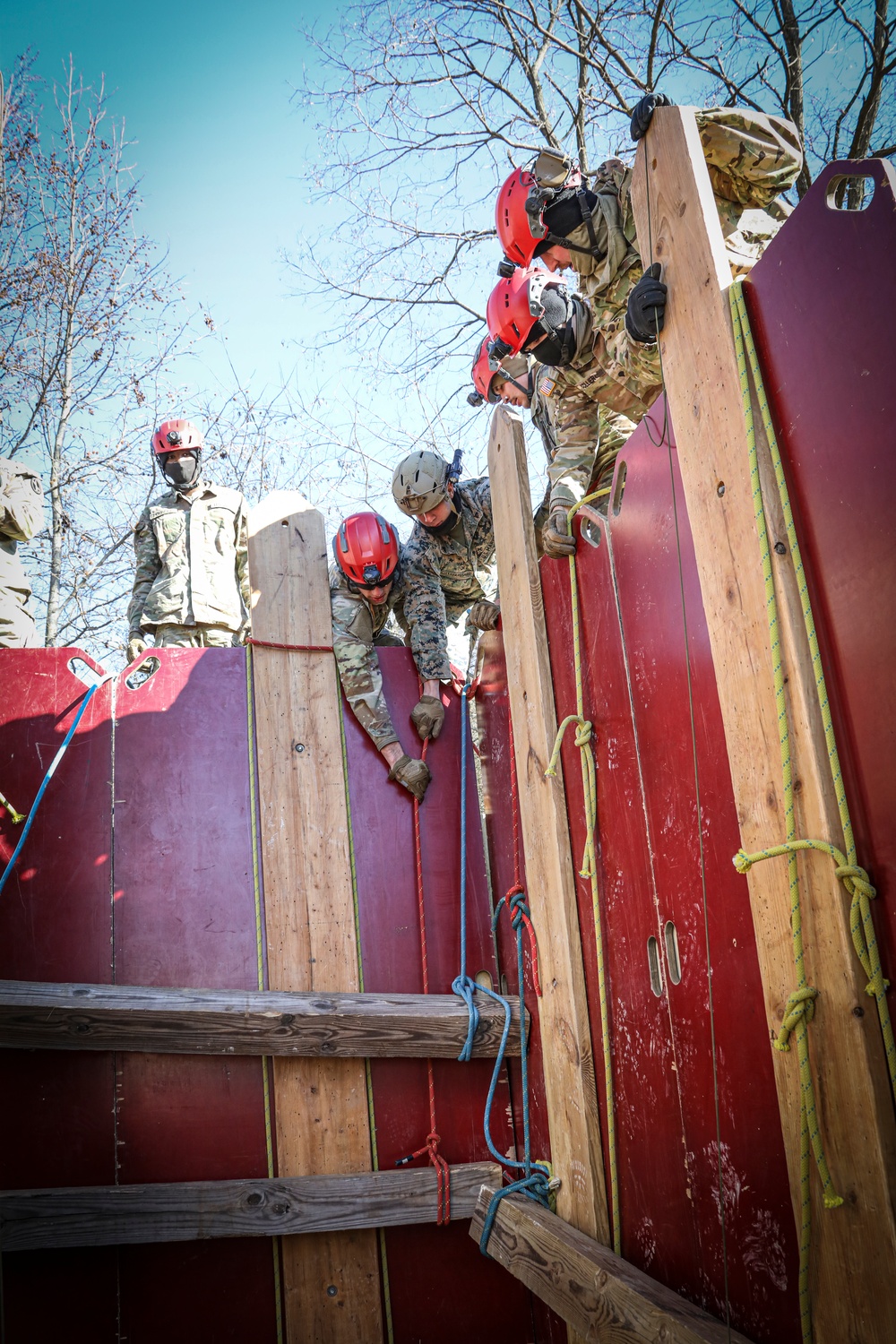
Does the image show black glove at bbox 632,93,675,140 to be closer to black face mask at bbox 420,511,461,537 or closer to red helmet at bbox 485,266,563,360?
red helmet at bbox 485,266,563,360

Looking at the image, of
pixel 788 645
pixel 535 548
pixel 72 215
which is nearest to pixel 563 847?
pixel 535 548

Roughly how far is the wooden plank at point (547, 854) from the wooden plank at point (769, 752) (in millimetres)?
1416

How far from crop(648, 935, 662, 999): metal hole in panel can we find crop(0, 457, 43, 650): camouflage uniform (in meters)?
4.08

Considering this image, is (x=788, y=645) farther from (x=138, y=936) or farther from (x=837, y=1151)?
(x=138, y=936)

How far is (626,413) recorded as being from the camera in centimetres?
453

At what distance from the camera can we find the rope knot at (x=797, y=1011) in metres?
2.00

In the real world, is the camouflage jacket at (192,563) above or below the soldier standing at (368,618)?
above

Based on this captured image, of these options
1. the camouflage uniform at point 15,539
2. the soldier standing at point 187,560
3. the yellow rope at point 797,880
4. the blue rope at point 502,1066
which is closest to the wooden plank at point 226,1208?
the blue rope at point 502,1066

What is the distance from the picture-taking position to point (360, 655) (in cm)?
502

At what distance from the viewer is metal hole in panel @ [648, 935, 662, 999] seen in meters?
2.96

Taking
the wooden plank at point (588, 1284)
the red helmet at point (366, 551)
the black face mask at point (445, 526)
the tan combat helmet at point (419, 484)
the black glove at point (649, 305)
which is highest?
the tan combat helmet at point (419, 484)

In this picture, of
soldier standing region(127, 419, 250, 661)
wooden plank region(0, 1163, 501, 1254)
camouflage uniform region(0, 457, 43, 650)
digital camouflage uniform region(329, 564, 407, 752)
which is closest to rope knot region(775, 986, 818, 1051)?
wooden plank region(0, 1163, 501, 1254)

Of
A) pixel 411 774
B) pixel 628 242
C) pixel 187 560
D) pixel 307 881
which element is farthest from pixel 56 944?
pixel 628 242

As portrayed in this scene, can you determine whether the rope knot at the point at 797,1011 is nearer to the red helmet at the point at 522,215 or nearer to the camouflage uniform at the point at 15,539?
the red helmet at the point at 522,215
